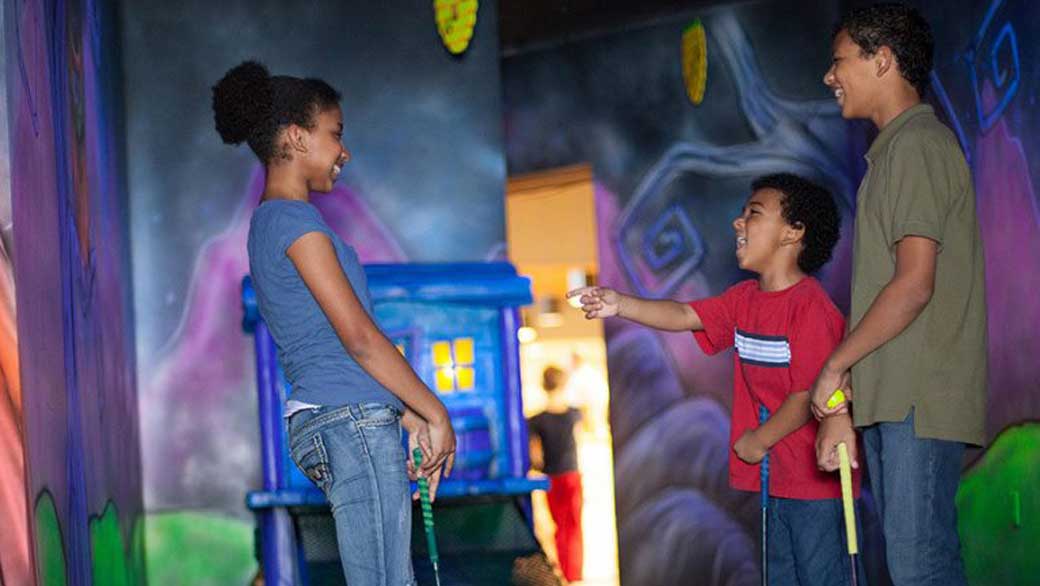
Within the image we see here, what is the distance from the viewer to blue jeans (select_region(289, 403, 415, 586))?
2736mm

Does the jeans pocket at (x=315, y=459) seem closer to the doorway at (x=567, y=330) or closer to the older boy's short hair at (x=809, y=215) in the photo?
the older boy's short hair at (x=809, y=215)

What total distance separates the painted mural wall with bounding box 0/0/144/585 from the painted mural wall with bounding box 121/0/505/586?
0.16 m

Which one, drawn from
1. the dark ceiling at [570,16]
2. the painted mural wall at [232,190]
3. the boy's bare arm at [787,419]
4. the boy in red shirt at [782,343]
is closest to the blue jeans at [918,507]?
the boy in red shirt at [782,343]

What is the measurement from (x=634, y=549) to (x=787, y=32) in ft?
8.12

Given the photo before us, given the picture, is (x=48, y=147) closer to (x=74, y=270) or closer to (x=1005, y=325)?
(x=74, y=270)

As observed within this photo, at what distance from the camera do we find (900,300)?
9.17 feet

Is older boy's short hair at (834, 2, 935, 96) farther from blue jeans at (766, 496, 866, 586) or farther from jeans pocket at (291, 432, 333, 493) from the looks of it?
jeans pocket at (291, 432, 333, 493)

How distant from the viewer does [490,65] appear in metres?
5.53

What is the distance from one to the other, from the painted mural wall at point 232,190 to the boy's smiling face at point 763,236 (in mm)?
1780

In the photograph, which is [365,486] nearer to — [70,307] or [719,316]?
[70,307]

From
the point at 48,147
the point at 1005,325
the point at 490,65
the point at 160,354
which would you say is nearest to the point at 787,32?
the point at 490,65

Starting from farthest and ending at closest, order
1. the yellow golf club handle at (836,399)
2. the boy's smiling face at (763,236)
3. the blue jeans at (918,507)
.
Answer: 1. the boy's smiling face at (763,236)
2. the yellow golf club handle at (836,399)
3. the blue jeans at (918,507)

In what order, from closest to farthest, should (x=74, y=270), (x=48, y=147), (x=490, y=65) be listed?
(x=48, y=147), (x=74, y=270), (x=490, y=65)

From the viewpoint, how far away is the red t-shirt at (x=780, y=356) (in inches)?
140
